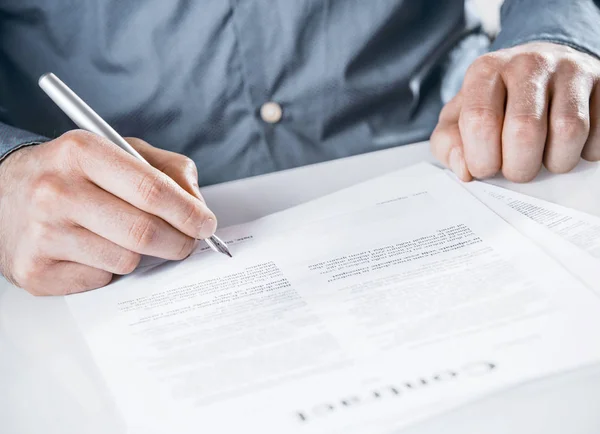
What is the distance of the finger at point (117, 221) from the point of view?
53cm

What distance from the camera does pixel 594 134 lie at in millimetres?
666

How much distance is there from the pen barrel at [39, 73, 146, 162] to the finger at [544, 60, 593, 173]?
14.9 inches

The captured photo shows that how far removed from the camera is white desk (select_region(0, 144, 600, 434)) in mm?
385

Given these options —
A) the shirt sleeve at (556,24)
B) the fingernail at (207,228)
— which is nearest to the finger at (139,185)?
the fingernail at (207,228)

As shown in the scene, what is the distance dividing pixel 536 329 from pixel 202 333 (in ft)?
0.73

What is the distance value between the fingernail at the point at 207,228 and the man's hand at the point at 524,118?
0.25 m

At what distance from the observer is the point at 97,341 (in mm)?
486

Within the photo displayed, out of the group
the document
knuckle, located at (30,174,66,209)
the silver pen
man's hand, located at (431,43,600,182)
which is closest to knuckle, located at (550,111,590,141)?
man's hand, located at (431,43,600,182)

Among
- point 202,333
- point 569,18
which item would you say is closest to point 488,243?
point 202,333

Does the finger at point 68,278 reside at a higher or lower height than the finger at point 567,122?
lower

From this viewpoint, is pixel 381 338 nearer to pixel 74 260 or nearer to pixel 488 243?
pixel 488 243

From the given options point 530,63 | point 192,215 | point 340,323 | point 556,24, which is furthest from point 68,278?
point 556,24

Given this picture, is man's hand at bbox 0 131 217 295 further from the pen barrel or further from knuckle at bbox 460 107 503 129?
knuckle at bbox 460 107 503 129

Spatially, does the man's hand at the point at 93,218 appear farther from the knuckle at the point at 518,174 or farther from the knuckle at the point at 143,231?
the knuckle at the point at 518,174
